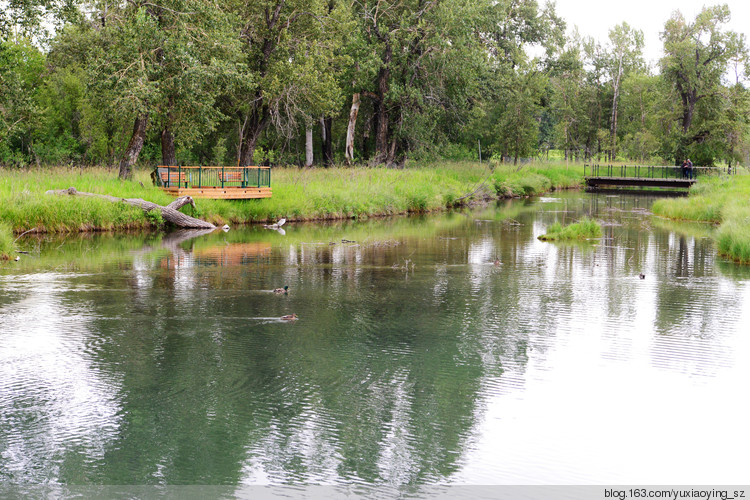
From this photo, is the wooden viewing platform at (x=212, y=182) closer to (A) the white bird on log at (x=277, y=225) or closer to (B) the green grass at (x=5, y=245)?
(A) the white bird on log at (x=277, y=225)

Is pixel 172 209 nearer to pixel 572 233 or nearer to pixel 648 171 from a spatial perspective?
pixel 572 233

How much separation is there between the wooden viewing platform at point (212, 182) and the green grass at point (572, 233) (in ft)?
35.3

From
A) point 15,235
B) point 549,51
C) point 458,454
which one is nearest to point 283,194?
point 15,235

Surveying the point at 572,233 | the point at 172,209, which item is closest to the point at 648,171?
the point at 572,233

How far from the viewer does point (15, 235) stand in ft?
77.1

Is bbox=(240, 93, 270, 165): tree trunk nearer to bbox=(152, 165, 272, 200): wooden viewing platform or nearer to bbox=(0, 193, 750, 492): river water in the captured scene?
bbox=(152, 165, 272, 200): wooden viewing platform

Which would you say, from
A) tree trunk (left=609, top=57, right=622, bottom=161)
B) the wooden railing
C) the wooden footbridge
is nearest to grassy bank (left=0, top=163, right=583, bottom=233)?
the wooden railing

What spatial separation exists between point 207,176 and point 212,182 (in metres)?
0.28

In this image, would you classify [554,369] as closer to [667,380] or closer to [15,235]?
[667,380]

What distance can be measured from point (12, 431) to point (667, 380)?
7.63 metres

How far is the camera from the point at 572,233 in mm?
25562

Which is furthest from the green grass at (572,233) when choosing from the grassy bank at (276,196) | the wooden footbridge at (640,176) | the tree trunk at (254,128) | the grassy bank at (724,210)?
the wooden footbridge at (640,176)

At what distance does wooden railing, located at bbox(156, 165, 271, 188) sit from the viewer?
28.8 m

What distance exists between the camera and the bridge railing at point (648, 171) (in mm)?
54737
